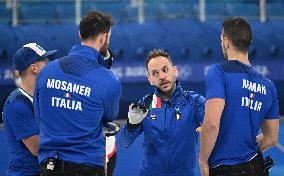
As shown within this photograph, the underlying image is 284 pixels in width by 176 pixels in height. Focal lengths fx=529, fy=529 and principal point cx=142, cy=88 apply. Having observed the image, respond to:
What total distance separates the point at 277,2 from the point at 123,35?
4.32m

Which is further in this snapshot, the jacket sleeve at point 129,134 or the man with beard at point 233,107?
the jacket sleeve at point 129,134

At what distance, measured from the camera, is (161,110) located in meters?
4.20

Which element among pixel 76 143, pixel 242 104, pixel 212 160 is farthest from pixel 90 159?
pixel 242 104

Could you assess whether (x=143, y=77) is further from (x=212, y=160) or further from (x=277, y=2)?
(x=212, y=160)

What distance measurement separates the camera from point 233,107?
3.46m

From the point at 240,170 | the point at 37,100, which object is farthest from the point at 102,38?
the point at 240,170

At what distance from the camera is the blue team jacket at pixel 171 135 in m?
4.08

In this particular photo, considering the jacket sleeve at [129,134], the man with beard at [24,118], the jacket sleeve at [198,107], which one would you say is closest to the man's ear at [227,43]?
the jacket sleeve at [198,107]

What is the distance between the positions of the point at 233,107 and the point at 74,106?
3.38 feet

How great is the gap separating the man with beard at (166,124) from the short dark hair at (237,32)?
829mm

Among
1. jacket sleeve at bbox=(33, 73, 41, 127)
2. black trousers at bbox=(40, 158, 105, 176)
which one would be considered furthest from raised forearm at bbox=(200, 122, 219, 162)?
jacket sleeve at bbox=(33, 73, 41, 127)

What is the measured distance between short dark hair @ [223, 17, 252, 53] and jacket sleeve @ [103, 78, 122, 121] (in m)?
0.80

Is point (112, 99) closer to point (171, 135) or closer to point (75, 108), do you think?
point (75, 108)

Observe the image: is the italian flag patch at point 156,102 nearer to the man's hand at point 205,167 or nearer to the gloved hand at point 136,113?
the gloved hand at point 136,113
